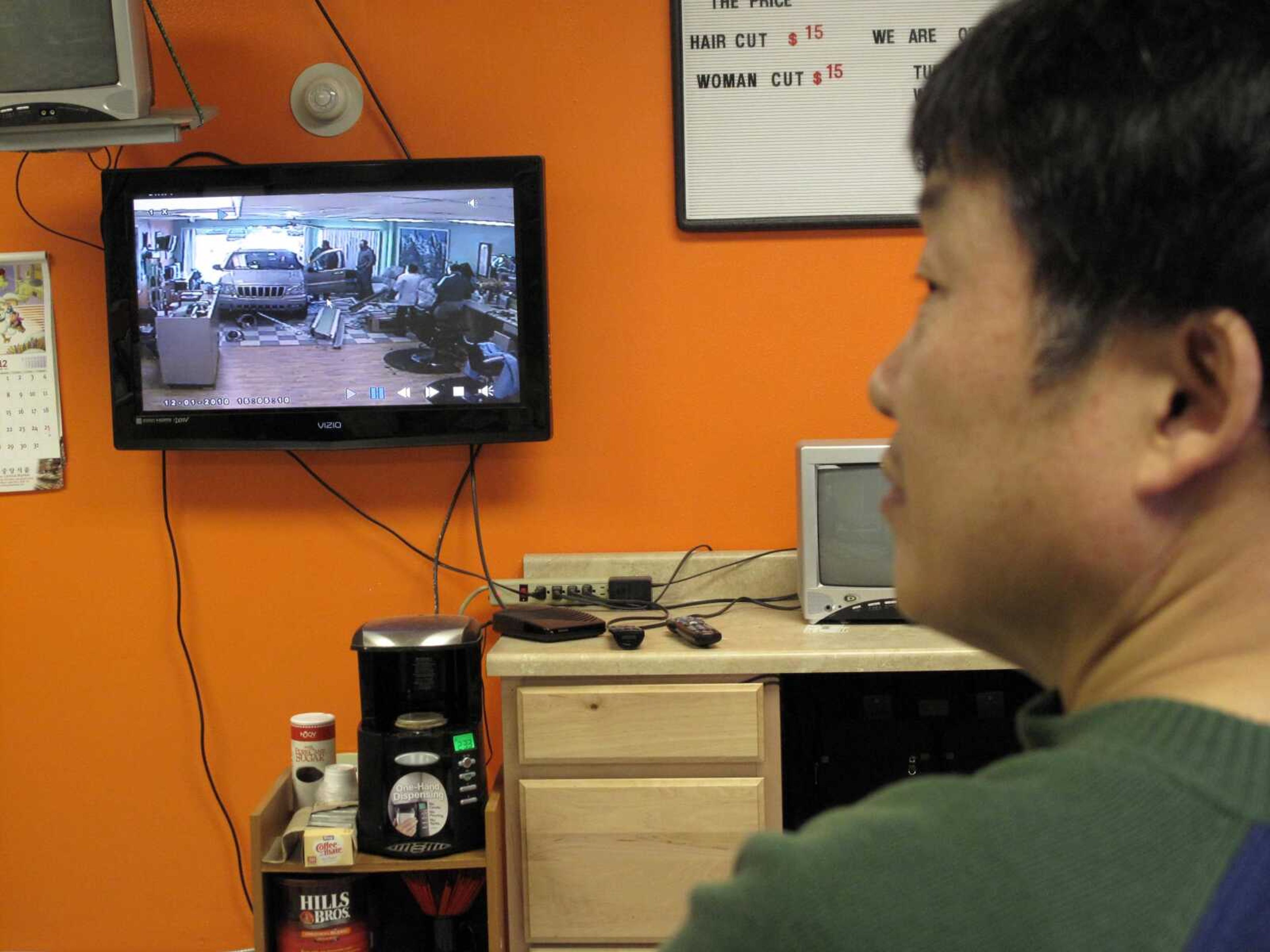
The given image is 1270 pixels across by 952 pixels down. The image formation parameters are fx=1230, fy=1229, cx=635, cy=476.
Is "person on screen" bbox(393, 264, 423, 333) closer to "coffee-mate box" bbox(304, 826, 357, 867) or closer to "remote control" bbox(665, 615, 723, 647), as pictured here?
"remote control" bbox(665, 615, 723, 647)

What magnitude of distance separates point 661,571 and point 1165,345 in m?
2.25

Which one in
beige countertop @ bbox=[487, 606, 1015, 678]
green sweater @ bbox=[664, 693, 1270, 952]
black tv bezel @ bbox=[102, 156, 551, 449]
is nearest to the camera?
green sweater @ bbox=[664, 693, 1270, 952]

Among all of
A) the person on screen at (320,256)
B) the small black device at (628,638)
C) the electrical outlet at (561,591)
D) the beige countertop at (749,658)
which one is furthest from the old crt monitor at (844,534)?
the person on screen at (320,256)

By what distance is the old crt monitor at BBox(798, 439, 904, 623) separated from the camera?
234 centimetres

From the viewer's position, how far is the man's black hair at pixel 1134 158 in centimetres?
46

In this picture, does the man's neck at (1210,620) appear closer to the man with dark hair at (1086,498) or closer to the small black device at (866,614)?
the man with dark hair at (1086,498)

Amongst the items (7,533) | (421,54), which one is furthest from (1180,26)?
(7,533)

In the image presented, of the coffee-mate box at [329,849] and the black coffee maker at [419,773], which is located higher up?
the black coffee maker at [419,773]

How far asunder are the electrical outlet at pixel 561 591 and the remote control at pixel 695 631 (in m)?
0.31

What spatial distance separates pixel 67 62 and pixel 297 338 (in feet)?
2.22

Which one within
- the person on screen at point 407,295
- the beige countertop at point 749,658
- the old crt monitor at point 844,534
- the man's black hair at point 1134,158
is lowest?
the beige countertop at point 749,658

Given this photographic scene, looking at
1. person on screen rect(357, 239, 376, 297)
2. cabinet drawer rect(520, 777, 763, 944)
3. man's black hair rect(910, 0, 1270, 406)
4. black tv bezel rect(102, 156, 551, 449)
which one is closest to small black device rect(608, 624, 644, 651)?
cabinet drawer rect(520, 777, 763, 944)

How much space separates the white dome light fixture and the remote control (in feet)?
4.33

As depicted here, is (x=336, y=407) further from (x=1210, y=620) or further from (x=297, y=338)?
(x=1210, y=620)
